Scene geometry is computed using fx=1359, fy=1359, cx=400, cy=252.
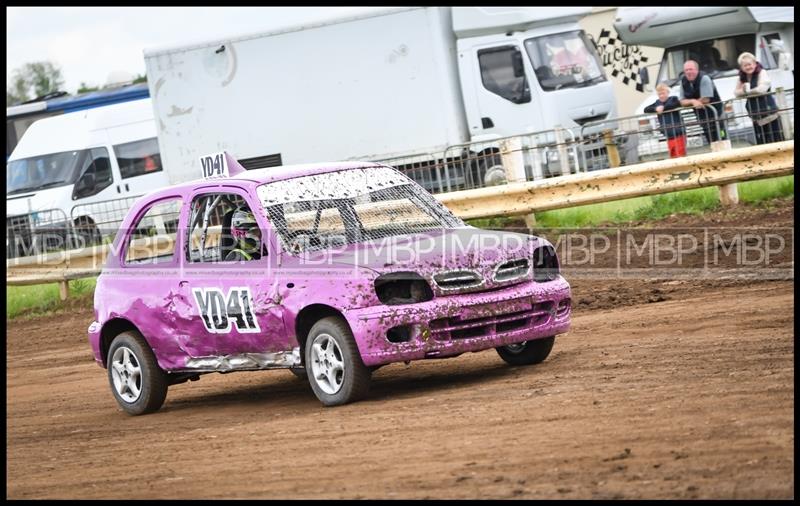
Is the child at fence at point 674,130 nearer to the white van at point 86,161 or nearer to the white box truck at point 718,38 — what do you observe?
the white box truck at point 718,38

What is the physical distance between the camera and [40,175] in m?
27.5

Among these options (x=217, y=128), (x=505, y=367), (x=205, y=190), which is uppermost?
(x=217, y=128)

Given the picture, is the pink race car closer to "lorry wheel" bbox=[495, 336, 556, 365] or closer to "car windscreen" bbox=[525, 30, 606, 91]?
"lorry wheel" bbox=[495, 336, 556, 365]

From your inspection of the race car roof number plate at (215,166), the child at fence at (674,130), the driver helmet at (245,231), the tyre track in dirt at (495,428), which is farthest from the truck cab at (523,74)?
the driver helmet at (245,231)

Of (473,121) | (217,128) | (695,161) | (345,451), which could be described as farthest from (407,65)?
(345,451)

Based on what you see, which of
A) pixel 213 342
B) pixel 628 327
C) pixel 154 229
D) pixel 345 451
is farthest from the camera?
pixel 154 229

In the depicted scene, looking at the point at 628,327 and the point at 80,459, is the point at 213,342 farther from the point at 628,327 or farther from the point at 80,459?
the point at 628,327

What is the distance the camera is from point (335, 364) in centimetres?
894

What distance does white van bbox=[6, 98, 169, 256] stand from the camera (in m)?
27.1

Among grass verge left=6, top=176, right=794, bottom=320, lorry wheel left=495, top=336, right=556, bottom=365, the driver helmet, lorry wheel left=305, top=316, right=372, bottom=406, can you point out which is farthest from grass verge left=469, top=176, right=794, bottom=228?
lorry wheel left=305, top=316, right=372, bottom=406

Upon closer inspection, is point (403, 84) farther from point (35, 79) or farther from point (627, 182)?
point (35, 79)

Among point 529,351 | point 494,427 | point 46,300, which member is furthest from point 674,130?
point 494,427

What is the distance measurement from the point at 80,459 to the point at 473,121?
A: 14548mm

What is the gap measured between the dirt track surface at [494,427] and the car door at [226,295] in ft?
1.45
